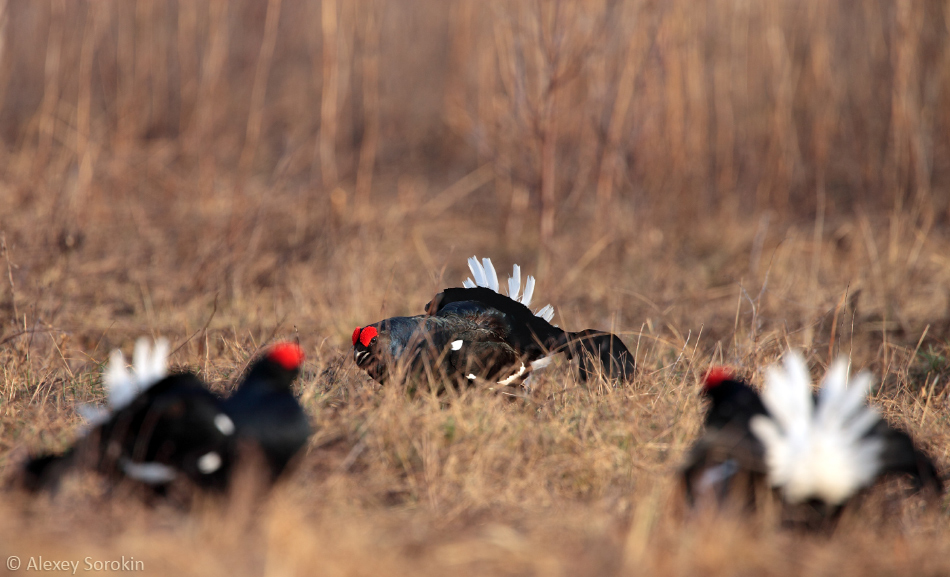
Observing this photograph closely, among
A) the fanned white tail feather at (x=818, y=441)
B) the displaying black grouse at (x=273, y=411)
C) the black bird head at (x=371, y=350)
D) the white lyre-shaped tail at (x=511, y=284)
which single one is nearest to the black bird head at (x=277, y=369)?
the displaying black grouse at (x=273, y=411)

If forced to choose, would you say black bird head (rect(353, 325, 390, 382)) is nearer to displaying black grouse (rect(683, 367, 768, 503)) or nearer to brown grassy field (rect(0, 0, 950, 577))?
brown grassy field (rect(0, 0, 950, 577))

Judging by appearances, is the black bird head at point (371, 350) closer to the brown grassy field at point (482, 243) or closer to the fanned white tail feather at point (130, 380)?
the brown grassy field at point (482, 243)

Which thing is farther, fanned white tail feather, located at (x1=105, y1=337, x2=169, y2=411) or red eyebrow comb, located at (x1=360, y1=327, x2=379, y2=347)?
red eyebrow comb, located at (x1=360, y1=327, x2=379, y2=347)

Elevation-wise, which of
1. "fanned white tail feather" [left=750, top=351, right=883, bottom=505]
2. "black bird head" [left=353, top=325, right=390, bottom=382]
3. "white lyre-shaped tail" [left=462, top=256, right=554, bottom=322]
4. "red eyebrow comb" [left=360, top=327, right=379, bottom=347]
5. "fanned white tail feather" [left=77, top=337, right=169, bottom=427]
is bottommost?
"white lyre-shaped tail" [left=462, top=256, right=554, bottom=322]

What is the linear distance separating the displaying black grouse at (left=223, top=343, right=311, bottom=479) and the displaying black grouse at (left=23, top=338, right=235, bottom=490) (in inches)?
2.2

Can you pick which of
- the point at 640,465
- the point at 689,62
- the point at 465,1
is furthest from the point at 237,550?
the point at 465,1

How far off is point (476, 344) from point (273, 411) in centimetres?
124

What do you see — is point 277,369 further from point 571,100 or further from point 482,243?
point 571,100

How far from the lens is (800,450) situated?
5.86 feet

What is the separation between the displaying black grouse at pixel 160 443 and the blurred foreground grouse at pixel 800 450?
1.01 meters

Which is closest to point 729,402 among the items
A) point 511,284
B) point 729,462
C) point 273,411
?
point 729,462

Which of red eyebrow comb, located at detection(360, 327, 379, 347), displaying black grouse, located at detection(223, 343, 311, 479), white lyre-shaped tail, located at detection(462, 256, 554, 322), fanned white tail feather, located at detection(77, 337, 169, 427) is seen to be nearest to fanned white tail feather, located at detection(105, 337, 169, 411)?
fanned white tail feather, located at detection(77, 337, 169, 427)

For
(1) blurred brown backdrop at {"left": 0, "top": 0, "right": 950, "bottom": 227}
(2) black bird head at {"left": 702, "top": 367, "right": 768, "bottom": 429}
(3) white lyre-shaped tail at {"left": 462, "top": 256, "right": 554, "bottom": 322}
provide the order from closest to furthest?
1. (2) black bird head at {"left": 702, "top": 367, "right": 768, "bottom": 429}
2. (3) white lyre-shaped tail at {"left": 462, "top": 256, "right": 554, "bottom": 322}
3. (1) blurred brown backdrop at {"left": 0, "top": 0, "right": 950, "bottom": 227}

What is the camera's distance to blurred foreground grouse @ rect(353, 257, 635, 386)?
2.75m
